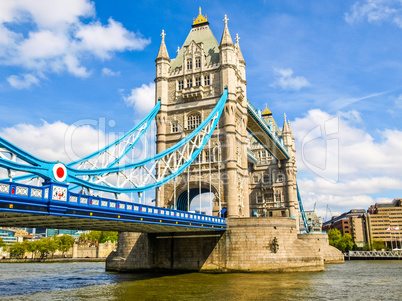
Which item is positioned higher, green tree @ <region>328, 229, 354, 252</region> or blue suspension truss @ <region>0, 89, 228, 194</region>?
blue suspension truss @ <region>0, 89, 228, 194</region>

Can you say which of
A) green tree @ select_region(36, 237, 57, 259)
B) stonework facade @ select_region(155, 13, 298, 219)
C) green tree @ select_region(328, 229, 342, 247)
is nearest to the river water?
stonework facade @ select_region(155, 13, 298, 219)

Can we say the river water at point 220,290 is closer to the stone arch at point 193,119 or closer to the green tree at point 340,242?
the stone arch at point 193,119

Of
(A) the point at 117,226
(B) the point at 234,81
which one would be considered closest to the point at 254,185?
(B) the point at 234,81

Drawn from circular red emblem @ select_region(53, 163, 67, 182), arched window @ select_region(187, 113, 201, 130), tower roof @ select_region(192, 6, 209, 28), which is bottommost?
circular red emblem @ select_region(53, 163, 67, 182)

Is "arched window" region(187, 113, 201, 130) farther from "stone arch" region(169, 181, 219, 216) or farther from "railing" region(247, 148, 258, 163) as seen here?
"railing" region(247, 148, 258, 163)

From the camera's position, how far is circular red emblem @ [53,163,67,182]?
21672 millimetres

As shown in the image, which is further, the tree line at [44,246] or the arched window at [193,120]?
the tree line at [44,246]

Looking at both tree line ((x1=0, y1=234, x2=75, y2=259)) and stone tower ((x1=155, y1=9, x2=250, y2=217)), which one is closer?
stone tower ((x1=155, y1=9, x2=250, y2=217))

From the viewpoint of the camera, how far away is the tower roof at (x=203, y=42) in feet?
166

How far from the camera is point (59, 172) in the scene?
2195 cm

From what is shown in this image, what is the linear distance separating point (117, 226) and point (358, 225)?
124361 mm

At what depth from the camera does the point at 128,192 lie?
29.2m

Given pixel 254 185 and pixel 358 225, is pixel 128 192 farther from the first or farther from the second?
pixel 358 225

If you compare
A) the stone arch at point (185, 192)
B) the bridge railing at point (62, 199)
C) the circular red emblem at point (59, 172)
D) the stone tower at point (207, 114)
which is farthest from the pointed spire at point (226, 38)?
the circular red emblem at point (59, 172)
